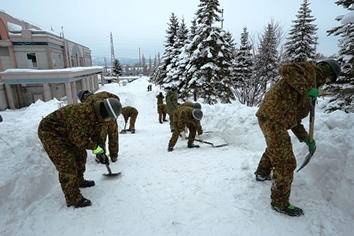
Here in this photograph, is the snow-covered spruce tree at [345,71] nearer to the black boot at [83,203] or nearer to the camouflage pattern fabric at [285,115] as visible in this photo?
the camouflage pattern fabric at [285,115]

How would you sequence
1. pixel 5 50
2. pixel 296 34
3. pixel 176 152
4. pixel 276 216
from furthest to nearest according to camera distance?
pixel 5 50, pixel 296 34, pixel 176 152, pixel 276 216

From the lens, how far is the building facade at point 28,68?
17062 mm

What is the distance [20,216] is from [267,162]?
3702 mm

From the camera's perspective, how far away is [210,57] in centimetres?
1370

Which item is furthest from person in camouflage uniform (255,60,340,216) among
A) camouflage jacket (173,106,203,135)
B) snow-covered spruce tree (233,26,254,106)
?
snow-covered spruce tree (233,26,254,106)

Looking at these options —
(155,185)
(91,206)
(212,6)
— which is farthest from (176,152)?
(212,6)

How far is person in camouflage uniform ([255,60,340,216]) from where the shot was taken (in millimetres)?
2576

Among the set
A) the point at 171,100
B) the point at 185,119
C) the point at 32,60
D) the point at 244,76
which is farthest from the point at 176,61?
the point at 185,119

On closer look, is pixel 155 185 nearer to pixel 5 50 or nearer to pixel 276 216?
pixel 276 216

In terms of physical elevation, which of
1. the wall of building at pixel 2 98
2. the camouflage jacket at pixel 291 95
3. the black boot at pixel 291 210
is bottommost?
the wall of building at pixel 2 98

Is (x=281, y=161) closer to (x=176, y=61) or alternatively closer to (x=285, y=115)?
(x=285, y=115)

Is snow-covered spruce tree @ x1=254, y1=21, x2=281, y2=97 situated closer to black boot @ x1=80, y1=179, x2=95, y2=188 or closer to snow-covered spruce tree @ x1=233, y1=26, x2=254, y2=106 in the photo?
snow-covered spruce tree @ x1=233, y1=26, x2=254, y2=106

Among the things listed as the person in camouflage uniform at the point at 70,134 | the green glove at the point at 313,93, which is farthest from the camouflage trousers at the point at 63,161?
the green glove at the point at 313,93

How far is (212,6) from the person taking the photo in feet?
45.0
